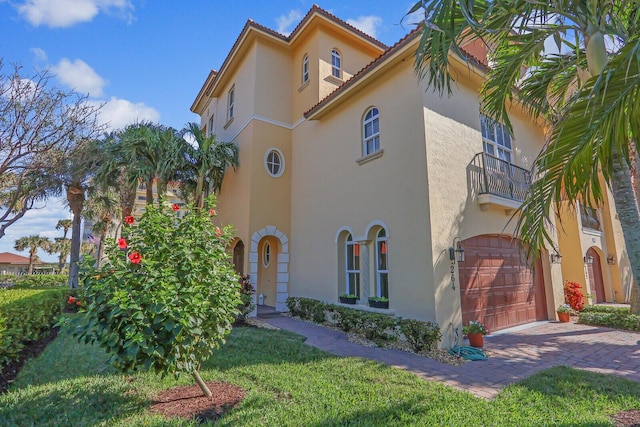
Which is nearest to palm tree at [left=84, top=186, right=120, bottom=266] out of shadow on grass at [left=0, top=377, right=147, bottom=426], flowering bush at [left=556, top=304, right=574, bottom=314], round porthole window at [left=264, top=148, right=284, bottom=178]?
round porthole window at [left=264, top=148, right=284, bottom=178]

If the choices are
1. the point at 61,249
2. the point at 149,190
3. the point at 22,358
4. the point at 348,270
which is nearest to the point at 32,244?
the point at 61,249

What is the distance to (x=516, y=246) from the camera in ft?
36.0

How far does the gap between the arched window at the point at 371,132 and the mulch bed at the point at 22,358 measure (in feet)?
31.5

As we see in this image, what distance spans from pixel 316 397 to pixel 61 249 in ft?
152

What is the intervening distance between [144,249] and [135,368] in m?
1.47

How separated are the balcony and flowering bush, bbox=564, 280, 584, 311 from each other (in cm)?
466

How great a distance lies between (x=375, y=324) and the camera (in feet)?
27.8

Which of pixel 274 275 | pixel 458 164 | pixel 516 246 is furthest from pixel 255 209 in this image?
pixel 516 246

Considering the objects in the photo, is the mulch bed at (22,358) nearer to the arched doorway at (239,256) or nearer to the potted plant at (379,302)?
the arched doorway at (239,256)

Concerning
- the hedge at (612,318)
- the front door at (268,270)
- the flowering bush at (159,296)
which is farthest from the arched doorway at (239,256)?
the hedge at (612,318)

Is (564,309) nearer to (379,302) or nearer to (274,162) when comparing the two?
(379,302)

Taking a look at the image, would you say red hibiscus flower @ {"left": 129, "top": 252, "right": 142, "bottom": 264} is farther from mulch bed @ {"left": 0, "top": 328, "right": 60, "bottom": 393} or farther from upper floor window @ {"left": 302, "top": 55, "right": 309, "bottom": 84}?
upper floor window @ {"left": 302, "top": 55, "right": 309, "bottom": 84}

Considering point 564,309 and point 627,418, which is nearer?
point 627,418

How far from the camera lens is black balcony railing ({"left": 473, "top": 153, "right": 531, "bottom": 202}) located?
982 centimetres
